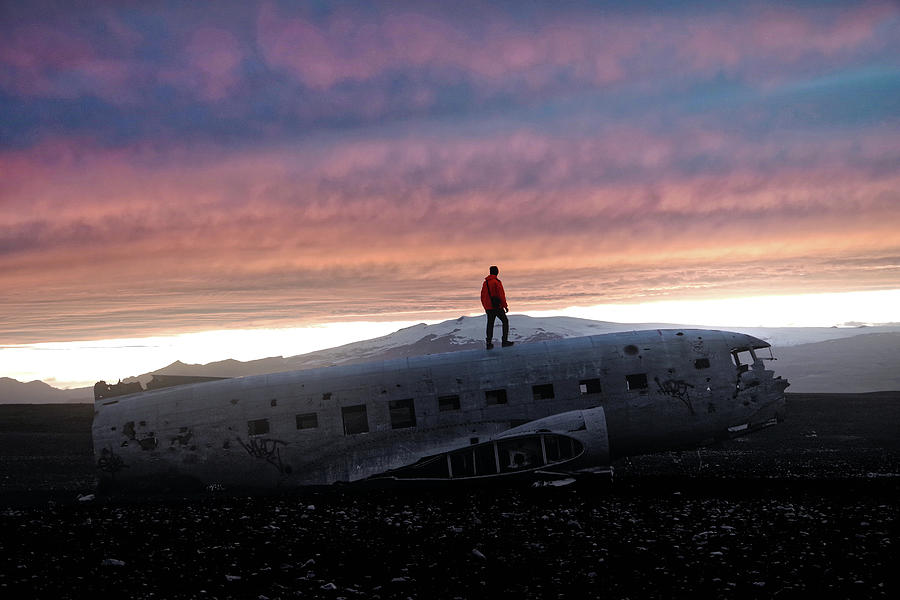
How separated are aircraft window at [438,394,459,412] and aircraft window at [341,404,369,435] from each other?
2.40 m

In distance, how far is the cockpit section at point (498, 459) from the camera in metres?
20.9

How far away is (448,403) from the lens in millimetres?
22656

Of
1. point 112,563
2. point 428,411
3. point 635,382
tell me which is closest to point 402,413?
point 428,411

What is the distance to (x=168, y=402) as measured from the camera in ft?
78.1

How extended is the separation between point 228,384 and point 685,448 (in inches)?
594

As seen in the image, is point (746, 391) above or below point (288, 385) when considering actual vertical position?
below

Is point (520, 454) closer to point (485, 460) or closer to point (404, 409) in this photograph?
point (485, 460)

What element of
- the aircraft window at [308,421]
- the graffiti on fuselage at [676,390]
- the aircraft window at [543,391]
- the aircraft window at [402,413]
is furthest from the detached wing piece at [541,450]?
the aircraft window at [308,421]

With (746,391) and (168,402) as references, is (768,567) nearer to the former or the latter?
(746,391)

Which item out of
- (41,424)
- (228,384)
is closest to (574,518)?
(228,384)

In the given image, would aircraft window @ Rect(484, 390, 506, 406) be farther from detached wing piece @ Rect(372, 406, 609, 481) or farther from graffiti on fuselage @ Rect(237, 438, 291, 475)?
graffiti on fuselage @ Rect(237, 438, 291, 475)

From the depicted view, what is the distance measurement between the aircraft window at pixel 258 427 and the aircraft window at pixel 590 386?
10140mm

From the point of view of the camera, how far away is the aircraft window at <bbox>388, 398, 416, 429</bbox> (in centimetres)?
2269

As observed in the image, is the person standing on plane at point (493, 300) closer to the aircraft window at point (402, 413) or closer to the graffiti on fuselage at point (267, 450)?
the aircraft window at point (402, 413)
